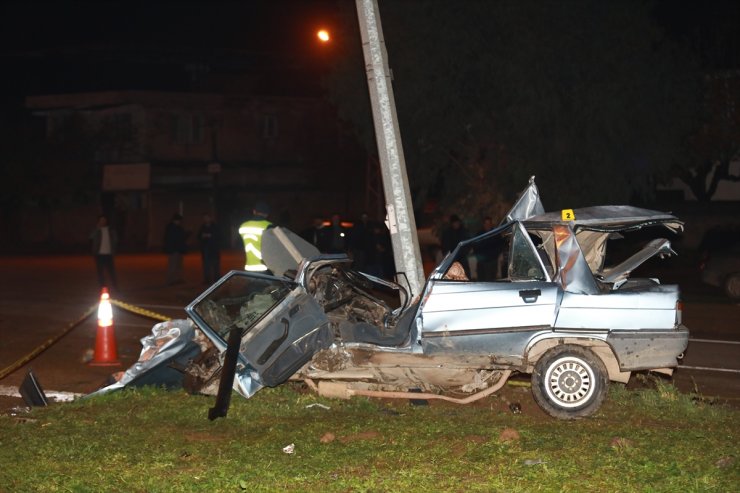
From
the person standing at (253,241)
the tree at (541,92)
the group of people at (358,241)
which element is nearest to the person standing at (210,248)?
the group of people at (358,241)

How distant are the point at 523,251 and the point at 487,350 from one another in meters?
0.93

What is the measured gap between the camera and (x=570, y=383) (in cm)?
832

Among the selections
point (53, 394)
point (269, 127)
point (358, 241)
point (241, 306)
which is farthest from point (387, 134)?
point (269, 127)

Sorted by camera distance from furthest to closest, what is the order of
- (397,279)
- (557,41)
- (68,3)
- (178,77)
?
(68,3), (178,77), (557,41), (397,279)

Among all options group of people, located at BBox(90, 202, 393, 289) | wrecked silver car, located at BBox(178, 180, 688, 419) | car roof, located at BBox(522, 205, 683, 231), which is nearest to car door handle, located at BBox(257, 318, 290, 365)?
wrecked silver car, located at BBox(178, 180, 688, 419)

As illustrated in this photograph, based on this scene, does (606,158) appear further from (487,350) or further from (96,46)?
(96,46)

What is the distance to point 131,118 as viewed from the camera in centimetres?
4728

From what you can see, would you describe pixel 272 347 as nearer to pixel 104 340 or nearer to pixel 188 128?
pixel 104 340

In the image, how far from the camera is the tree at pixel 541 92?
2081 centimetres

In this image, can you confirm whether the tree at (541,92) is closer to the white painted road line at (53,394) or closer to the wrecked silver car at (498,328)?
the wrecked silver car at (498,328)

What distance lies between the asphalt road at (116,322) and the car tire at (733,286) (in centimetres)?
21

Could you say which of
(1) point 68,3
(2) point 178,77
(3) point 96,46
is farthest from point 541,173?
(1) point 68,3

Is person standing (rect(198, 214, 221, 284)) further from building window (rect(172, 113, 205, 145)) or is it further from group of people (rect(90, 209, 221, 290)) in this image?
building window (rect(172, 113, 205, 145))

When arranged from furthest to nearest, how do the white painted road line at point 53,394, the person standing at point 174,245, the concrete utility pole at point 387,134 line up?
the person standing at point 174,245, the concrete utility pole at point 387,134, the white painted road line at point 53,394
